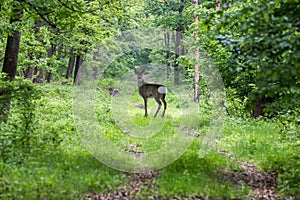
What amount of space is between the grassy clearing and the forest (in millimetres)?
23

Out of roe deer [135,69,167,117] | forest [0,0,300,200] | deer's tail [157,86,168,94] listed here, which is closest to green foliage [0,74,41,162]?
forest [0,0,300,200]

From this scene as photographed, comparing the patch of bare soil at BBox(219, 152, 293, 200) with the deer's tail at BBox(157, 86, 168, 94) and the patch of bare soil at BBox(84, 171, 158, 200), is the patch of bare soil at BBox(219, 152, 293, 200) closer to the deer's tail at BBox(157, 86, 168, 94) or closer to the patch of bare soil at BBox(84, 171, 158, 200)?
the patch of bare soil at BBox(84, 171, 158, 200)

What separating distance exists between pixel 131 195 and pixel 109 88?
4.17m

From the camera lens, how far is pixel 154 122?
1091 centimetres

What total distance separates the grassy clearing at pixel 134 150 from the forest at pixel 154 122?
23mm

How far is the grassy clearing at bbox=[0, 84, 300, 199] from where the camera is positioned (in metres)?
6.15

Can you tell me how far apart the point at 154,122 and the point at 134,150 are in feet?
7.12

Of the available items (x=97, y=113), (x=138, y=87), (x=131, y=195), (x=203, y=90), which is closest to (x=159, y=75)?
(x=138, y=87)

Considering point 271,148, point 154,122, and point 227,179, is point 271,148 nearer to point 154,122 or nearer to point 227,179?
point 227,179

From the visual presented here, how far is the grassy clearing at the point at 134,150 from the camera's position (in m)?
6.15

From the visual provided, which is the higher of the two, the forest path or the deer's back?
the deer's back

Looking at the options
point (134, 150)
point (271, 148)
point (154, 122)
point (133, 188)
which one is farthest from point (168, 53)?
point (133, 188)

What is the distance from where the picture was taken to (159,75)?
10328 mm

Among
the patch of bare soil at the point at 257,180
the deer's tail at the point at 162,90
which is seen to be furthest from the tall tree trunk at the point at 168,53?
the patch of bare soil at the point at 257,180
